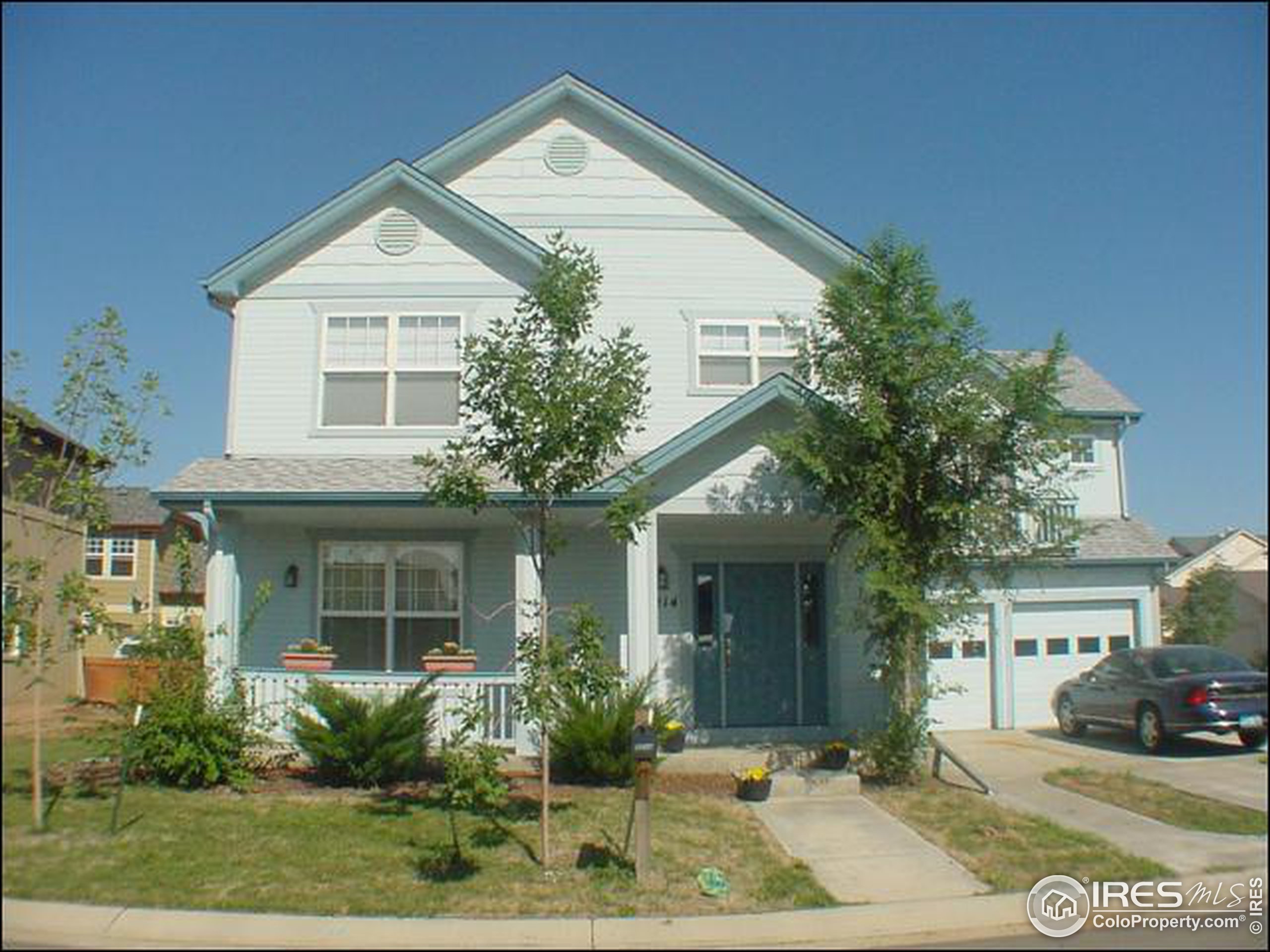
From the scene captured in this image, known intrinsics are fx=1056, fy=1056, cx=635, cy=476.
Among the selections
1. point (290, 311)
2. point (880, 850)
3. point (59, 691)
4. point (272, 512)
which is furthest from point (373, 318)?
point (880, 850)

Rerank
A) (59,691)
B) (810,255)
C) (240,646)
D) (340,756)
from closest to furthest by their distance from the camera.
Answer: (59,691)
(340,756)
(240,646)
(810,255)

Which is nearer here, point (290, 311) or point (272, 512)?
point (272, 512)

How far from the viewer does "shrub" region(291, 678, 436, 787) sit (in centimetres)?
1147

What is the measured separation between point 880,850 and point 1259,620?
5183 millimetres

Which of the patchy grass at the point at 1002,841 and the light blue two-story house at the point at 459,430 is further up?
the light blue two-story house at the point at 459,430

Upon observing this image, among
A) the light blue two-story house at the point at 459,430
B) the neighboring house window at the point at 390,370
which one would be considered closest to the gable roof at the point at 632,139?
the light blue two-story house at the point at 459,430

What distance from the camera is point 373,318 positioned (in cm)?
1514

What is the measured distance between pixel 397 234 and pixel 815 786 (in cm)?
951

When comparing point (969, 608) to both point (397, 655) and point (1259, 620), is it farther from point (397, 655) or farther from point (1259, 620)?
point (397, 655)

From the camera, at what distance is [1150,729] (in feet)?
43.6

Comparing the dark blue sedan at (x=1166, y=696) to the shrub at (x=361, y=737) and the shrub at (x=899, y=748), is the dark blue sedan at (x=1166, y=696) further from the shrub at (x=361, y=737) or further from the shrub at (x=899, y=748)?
the shrub at (x=361, y=737)

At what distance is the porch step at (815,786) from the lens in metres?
11.7

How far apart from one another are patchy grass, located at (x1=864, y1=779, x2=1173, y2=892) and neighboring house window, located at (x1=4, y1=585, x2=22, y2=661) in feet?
24.4

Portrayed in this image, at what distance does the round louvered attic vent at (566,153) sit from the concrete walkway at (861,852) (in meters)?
10.1
